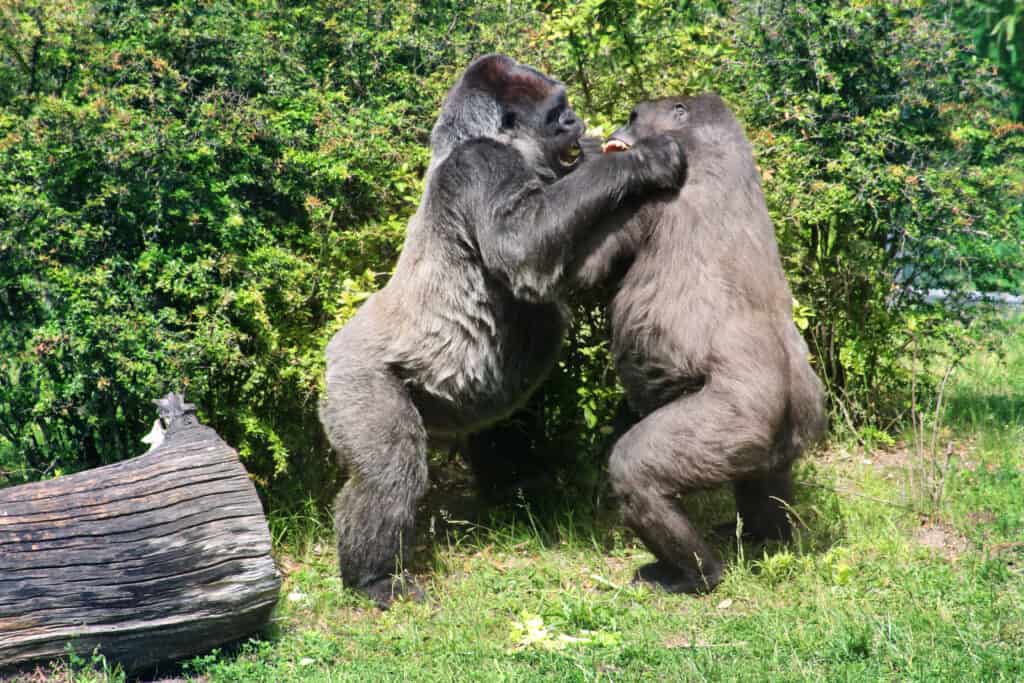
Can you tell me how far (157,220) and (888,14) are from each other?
4156 millimetres

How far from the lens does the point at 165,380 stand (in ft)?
15.9

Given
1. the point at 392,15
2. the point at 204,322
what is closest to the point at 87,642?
the point at 204,322

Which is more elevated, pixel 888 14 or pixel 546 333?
pixel 888 14

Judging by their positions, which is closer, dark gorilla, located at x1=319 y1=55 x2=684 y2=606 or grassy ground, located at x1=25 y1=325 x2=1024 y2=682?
grassy ground, located at x1=25 y1=325 x2=1024 y2=682

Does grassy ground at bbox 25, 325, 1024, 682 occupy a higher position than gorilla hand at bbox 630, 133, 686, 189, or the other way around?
gorilla hand at bbox 630, 133, 686, 189

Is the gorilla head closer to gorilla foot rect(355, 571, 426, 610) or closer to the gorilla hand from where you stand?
the gorilla hand

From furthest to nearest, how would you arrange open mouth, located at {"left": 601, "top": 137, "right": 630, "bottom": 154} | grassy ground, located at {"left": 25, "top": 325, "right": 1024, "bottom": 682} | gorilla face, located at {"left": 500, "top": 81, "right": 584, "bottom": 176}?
gorilla face, located at {"left": 500, "top": 81, "right": 584, "bottom": 176}
open mouth, located at {"left": 601, "top": 137, "right": 630, "bottom": 154}
grassy ground, located at {"left": 25, "top": 325, "right": 1024, "bottom": 682}

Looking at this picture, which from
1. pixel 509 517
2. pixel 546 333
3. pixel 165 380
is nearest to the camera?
pixel 165 380

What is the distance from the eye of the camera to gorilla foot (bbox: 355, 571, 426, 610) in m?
4.73

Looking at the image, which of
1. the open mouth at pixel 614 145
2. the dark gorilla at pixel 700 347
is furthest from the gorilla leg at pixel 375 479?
the open mouth at pixel 614 145

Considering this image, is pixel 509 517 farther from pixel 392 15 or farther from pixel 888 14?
pixel 888 14

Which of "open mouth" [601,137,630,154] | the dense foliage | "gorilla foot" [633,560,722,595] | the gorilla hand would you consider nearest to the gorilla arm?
the gorilla hand

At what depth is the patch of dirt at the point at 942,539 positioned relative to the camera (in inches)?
187

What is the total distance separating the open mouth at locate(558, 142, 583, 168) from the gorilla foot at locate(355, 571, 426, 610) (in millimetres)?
2112
